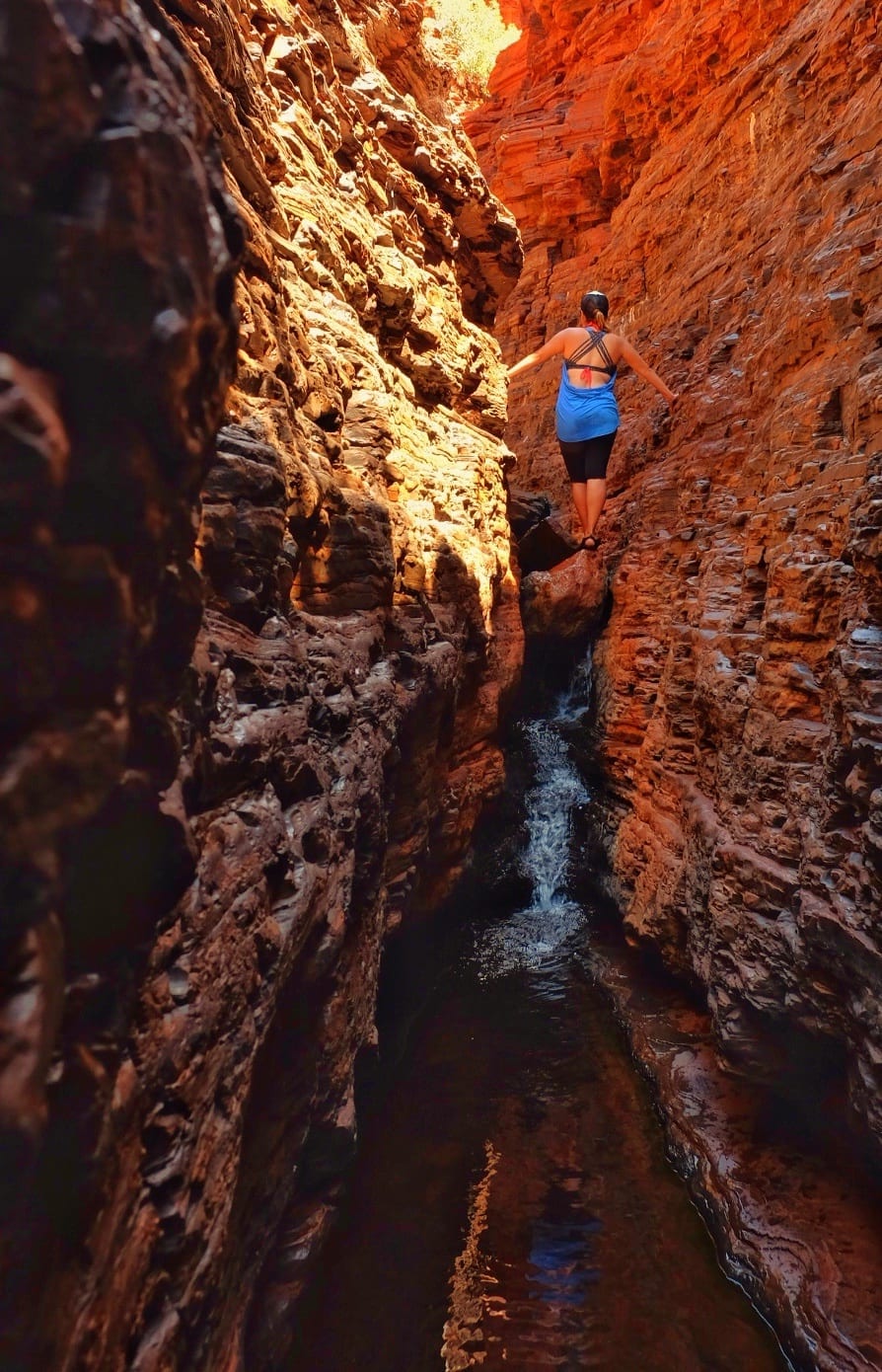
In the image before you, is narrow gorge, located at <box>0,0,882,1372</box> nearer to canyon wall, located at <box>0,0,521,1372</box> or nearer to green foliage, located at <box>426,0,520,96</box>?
canyon wall, located at <box>0,0,521,1372</box>

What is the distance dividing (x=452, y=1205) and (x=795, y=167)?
9085 mm

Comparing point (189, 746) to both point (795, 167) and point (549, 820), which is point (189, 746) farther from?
point (795, 167)

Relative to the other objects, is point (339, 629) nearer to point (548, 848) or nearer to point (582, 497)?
point (582, 497)

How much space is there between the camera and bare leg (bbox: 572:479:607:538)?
7379 mm

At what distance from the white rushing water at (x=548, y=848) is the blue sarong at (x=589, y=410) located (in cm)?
301

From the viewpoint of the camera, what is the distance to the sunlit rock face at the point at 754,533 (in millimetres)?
3598

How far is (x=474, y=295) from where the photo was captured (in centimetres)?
739

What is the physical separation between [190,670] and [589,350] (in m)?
6.22

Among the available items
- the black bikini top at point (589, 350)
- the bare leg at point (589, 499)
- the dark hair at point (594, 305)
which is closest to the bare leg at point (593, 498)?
the bare leg at point (589, 499)

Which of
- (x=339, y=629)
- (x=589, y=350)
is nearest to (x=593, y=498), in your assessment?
(x=589, y=350)

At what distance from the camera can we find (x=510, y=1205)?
4.20 metres

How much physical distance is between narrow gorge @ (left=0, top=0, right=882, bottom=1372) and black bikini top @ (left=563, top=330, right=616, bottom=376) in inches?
34.3

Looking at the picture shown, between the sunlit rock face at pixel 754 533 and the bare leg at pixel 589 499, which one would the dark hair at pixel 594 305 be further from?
the bare leg at pixel 589 499

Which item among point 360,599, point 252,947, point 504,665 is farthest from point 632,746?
point 252,947
